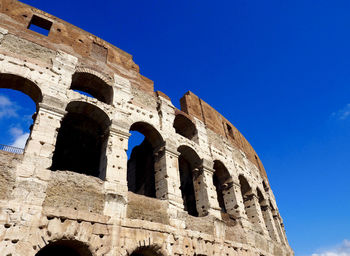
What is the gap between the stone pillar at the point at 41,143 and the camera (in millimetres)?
6246

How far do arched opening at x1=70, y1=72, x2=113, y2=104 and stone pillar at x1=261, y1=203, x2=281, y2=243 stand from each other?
1042 centimetres

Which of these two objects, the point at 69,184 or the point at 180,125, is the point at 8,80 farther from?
the point at 180,125

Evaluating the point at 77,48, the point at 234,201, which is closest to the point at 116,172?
the point at 77,48

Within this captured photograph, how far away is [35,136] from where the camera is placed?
6.72 m

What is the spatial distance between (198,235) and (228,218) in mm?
2531

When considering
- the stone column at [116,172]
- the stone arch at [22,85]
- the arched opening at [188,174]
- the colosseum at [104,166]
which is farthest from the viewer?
the arched opening at [188,174]

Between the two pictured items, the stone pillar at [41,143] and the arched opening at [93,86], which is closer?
the stone pillar at [41,143]

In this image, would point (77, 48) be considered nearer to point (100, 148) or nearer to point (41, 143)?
point (100, 148)

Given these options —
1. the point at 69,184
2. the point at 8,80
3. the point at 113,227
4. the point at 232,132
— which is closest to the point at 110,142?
the point at 69,184

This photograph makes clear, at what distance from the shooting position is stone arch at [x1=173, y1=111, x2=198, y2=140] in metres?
11.9

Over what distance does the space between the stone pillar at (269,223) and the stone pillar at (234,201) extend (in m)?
3.34

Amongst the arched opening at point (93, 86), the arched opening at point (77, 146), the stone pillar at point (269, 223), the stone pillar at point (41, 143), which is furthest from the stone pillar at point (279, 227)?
the stone pillar at point (41, 143)

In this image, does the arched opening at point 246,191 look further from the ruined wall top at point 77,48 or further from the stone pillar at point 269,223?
the ruined wall top at point 77,48

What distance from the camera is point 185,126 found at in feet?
40.3
